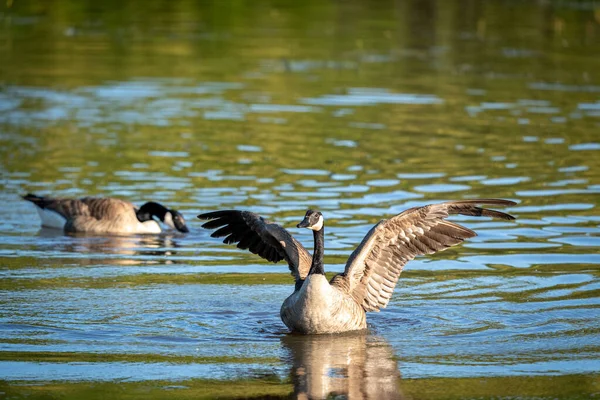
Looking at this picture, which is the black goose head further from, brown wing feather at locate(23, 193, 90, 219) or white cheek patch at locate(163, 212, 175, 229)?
brown wing feather at locate(23, 193, 90, 219)

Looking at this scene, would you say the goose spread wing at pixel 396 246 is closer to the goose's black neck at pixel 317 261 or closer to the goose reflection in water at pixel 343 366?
the goose's black neck at pixel 317 261

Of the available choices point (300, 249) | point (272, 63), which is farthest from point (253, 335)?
point (272, 63)

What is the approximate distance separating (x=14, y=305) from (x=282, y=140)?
10.3 metres

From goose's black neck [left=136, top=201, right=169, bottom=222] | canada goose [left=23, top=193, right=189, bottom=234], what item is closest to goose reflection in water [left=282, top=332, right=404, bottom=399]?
goose's black neck [left=136, top=201, right=169, bottom=222]

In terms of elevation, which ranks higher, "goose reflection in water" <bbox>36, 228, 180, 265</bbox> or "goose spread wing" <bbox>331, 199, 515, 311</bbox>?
"goose spread wing" <bbox>331, 199, 515, 311</bbox>

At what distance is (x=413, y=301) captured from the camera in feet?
38.0

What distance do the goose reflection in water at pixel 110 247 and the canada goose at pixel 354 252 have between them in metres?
2.55

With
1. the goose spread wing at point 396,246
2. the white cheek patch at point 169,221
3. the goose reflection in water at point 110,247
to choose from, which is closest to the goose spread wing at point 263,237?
the goose spread wing at point 396,246

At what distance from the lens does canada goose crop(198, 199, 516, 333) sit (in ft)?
33.9

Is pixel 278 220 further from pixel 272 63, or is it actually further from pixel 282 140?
pixel 272 63

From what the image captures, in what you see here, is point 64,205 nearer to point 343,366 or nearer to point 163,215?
point 163,215

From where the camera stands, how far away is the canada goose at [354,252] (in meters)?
10.3

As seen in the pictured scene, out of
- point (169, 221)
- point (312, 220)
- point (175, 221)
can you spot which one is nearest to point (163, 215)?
point (169, 221)

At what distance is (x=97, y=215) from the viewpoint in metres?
15.6
